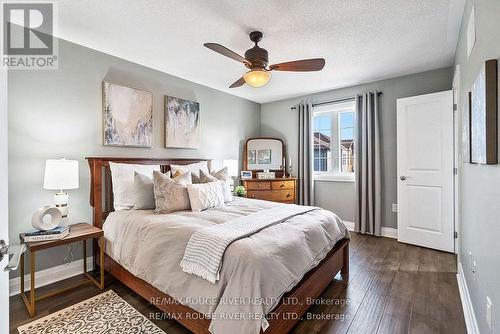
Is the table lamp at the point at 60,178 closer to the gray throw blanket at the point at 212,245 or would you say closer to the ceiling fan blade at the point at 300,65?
the gray throw blanket at the point at 212,245

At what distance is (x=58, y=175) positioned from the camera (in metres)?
2.18

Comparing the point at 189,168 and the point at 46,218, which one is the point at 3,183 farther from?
the point at 189,168

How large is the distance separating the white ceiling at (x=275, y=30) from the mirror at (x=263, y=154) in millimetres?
1791

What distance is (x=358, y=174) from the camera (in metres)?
4.07

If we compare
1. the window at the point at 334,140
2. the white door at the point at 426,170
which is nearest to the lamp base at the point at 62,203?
the window at the point at 334,140

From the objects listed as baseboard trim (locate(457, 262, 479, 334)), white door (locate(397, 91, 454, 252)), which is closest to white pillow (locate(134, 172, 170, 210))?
baseboard trim (locate(457, 262, 479, 334))

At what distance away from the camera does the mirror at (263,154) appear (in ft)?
16.2

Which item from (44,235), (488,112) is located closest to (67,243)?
(44,235)

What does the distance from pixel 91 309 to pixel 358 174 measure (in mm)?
→ 3902

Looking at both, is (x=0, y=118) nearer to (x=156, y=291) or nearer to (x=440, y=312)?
(x=156, y=291)

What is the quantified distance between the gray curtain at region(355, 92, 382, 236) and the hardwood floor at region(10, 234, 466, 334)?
1022 millimetres

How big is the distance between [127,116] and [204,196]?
1.48m

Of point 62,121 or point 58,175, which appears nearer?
point 58,175

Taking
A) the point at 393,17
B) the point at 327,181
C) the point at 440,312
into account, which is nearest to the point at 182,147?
the point at 327,181
